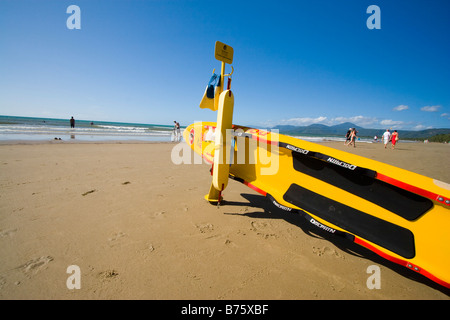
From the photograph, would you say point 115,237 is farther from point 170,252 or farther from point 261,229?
point 261,229

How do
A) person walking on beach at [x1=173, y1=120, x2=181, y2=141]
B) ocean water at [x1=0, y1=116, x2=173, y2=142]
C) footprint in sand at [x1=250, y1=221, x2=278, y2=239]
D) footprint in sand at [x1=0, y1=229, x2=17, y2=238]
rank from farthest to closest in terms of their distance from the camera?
1. person walking on beach at [x1=173, y1=120, x2=181, y2=141]
2. ocean water at [x1=0, y1=116, x2=173, y2=142]
3. footprint in sand at [x1=250, y1=221, x2=278, y2=239]
4. footprint in sand at [x1=0, y1=229, x2=17, y2=238]

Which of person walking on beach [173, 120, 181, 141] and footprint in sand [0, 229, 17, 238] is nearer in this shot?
footprint in sand [0, 229, 17, 238]

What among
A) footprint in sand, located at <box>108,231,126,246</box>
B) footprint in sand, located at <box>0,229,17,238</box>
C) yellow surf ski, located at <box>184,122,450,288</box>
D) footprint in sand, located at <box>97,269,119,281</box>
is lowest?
footprint in sand, located at <box>97,269,119,281</box>

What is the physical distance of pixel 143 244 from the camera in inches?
86.1

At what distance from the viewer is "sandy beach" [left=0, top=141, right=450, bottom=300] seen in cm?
166

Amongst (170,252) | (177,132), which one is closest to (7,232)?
(170,252)

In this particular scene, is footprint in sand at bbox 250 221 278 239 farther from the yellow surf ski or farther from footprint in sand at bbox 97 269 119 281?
footprint in sand at bbox 97 269 119 281

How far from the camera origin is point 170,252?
208 centimetres

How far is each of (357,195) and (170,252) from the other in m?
2.39

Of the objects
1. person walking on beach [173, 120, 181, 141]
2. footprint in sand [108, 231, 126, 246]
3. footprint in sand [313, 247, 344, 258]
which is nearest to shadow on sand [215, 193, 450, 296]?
footprint in sand [313, 247, 344, 258]

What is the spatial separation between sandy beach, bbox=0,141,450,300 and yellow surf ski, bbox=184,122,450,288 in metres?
0.33

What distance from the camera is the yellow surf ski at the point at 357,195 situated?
1782 mm

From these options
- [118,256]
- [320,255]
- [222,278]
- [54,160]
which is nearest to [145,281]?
[118,256]
